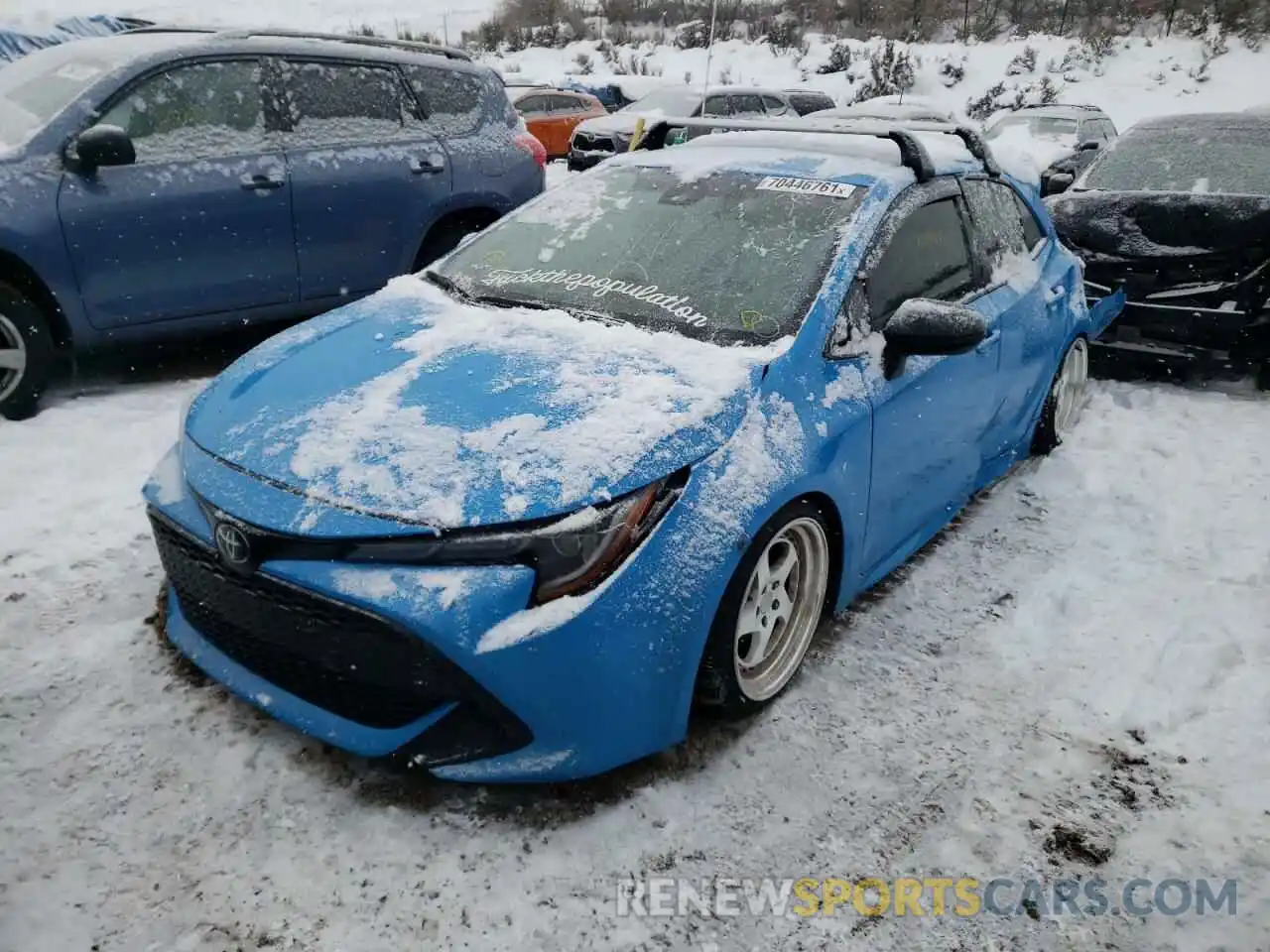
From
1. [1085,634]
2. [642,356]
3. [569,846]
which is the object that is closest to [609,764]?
[569,846]

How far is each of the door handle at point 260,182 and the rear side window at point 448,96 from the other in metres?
1.19

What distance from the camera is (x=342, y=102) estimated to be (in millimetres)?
5316

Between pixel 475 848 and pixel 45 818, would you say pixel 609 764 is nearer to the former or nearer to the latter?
pixel 475 848

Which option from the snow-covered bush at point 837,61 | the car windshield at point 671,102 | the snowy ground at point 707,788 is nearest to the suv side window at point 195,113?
the snowy ground at point 707,788

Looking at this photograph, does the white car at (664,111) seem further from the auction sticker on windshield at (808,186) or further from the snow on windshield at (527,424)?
the snow on windshield at (527,424)

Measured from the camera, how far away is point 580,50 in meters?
36.4

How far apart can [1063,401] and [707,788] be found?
3.19m

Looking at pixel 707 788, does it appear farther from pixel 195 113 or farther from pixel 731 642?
pixel 195 113

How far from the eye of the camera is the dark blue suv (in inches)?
166

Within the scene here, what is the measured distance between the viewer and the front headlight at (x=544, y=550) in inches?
78.4

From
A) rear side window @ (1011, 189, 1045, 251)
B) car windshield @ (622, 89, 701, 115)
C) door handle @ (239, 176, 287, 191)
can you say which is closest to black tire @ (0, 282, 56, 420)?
door handle @ (239, 176, 287, 191)

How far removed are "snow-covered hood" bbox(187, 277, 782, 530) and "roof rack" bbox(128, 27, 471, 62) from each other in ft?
10.1

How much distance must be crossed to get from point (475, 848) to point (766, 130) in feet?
9.50

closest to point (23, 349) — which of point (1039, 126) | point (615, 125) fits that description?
point (615, 125)
